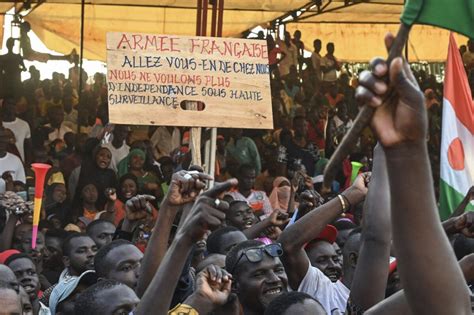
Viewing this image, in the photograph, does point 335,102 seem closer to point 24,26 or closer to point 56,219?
point 24,26

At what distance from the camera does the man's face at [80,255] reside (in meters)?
7.20

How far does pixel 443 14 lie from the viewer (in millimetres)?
2633

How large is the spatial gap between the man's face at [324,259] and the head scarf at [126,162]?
20.8ft

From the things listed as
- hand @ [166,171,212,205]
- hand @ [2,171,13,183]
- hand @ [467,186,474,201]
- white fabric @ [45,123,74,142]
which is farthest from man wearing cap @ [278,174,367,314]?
white fabric @ [45,123,74,142]

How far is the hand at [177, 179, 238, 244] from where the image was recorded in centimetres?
365

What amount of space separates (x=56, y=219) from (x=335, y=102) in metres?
6.48

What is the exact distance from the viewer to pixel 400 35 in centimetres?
227

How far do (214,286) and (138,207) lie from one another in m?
1.80

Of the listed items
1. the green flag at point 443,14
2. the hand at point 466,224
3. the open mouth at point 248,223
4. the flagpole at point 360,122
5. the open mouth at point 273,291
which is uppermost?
the green flag at point 443,14

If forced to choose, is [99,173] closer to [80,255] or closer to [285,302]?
[80,255]

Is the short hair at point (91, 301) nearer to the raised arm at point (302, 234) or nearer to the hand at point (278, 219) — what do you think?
the raised arm at point (302, 234)

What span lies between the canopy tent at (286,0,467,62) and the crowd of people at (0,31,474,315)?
326mm

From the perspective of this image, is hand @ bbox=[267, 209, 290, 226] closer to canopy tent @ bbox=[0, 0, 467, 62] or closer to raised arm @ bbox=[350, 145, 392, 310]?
raised arm @ bbox=[350, 145, 392, 310]

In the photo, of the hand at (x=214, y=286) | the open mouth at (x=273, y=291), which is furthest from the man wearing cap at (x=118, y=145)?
the hand at (x=214, y=286)
